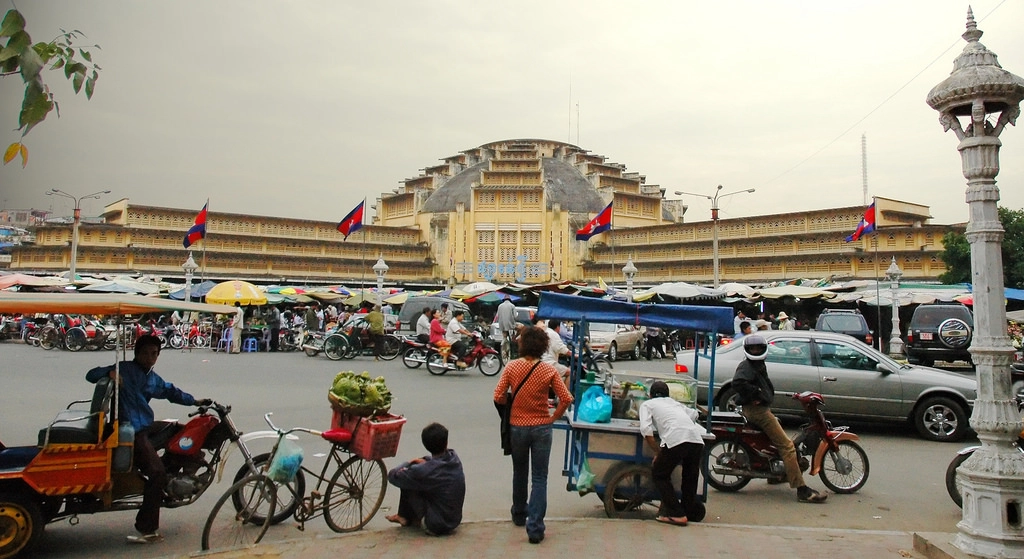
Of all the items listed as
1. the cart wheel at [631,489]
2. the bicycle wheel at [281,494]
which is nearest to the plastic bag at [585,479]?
the cart wheel at [631,489]

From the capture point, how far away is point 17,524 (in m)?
4.39

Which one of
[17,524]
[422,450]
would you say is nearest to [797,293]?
[422,450]

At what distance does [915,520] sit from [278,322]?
20.6 meters

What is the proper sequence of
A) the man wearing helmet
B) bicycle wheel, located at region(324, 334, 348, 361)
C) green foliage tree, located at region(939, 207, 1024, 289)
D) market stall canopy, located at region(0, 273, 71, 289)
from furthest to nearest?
green foliage tree, located at region(939, 207, 1024, 289)
market stall canopy, located at region(0, 273, 71, 289)
bicycle wheel, located at region(324, 334, 348, 361)
the man wearing helmet

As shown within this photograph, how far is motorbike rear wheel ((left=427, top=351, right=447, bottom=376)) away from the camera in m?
15.9

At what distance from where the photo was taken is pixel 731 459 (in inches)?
258

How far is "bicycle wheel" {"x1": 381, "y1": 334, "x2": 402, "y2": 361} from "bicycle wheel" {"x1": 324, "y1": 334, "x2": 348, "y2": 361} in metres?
1.05

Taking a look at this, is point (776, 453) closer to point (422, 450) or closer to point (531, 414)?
point (531, 414)

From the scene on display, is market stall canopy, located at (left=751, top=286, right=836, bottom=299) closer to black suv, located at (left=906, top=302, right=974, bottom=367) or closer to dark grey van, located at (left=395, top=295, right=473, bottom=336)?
black suv, located at (left=906, top=302, right=974, bottom=367)

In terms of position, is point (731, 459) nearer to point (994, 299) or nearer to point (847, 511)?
point (847, 511)

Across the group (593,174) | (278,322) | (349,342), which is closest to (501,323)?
(349,342)

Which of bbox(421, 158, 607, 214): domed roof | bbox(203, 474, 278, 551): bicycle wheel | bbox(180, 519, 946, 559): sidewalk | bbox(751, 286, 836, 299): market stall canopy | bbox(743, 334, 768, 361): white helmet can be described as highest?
bbox(421, 158, 607, 214): domed roof

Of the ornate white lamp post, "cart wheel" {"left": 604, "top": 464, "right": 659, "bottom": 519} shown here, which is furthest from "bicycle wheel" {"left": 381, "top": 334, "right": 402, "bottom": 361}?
the ornate white lamp post

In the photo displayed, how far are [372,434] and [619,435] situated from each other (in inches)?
79.6
